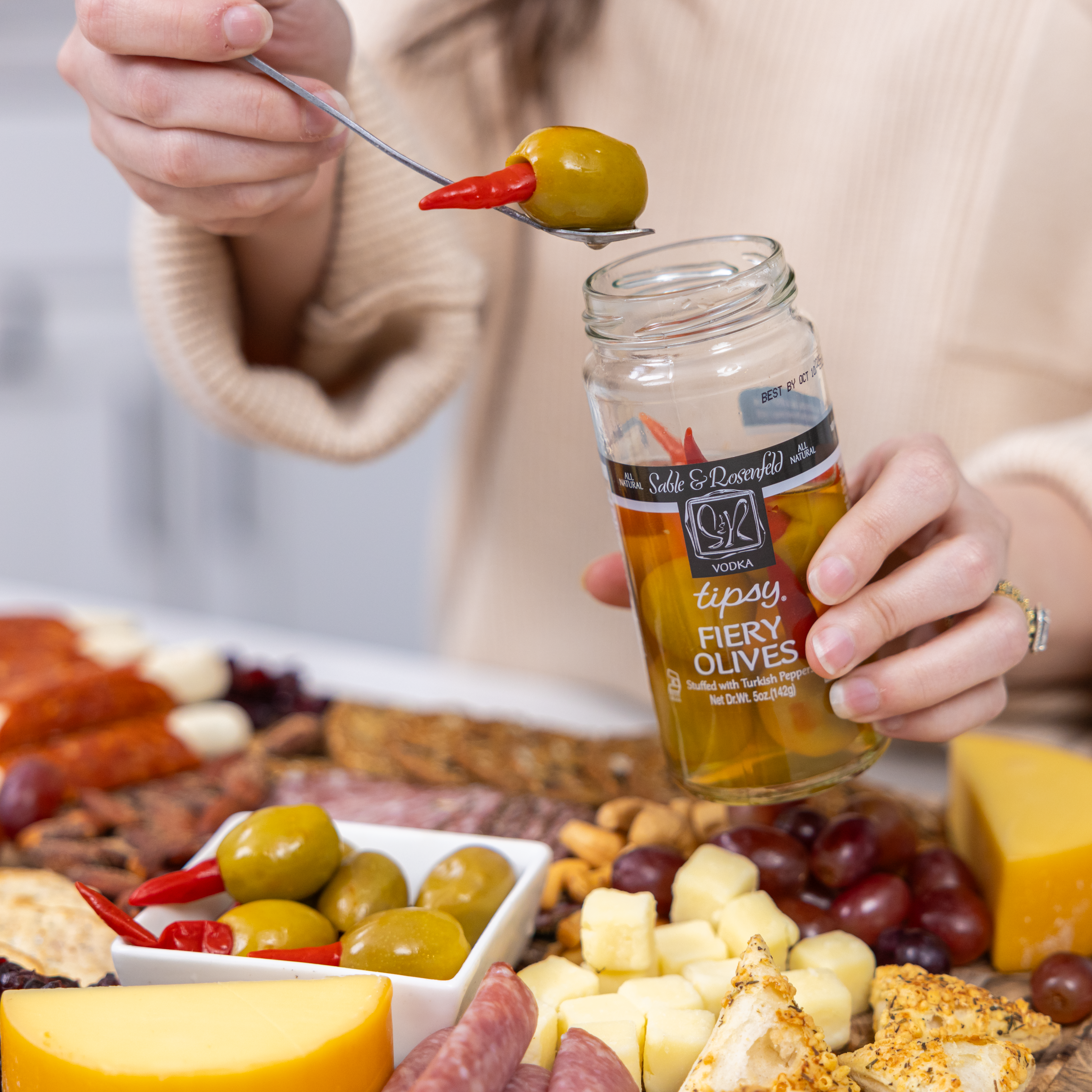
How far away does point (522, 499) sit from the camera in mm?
1703

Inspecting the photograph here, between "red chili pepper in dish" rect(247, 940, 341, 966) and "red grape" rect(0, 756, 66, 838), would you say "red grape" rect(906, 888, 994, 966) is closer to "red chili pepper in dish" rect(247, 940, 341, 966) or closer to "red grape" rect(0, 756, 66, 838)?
"red chili pepper in dish" rect(247, 940, 341, 966)

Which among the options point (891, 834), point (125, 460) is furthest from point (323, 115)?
point (125, 460)

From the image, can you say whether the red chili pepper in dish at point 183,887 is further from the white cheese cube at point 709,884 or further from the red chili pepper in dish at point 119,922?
the white cheese cube at point 709,884

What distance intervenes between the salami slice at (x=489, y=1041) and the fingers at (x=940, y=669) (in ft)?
0.95

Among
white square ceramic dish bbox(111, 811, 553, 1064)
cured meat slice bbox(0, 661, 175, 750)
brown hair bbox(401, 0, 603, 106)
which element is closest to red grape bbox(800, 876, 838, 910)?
white square ceramic dish bbox(111, 811, 553, 1064)

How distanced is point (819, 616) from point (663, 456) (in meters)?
0.15

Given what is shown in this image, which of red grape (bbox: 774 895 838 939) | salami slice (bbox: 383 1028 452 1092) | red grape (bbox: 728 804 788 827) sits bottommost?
red grape (bbox: 728 804 788 827)

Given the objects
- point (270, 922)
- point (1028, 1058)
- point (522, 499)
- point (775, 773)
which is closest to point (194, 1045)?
point (270, 922)

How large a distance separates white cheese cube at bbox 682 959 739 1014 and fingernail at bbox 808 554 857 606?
0.81 ft

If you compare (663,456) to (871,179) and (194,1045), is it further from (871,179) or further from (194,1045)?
(871,179)

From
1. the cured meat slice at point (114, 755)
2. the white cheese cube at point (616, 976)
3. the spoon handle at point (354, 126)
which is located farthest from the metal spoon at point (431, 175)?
the cured meat slice at point (114, 755)

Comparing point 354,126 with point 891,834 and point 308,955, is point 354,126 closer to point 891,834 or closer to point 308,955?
point 308,955

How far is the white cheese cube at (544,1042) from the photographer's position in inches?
27.6

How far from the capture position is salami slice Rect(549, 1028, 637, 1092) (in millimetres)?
619
